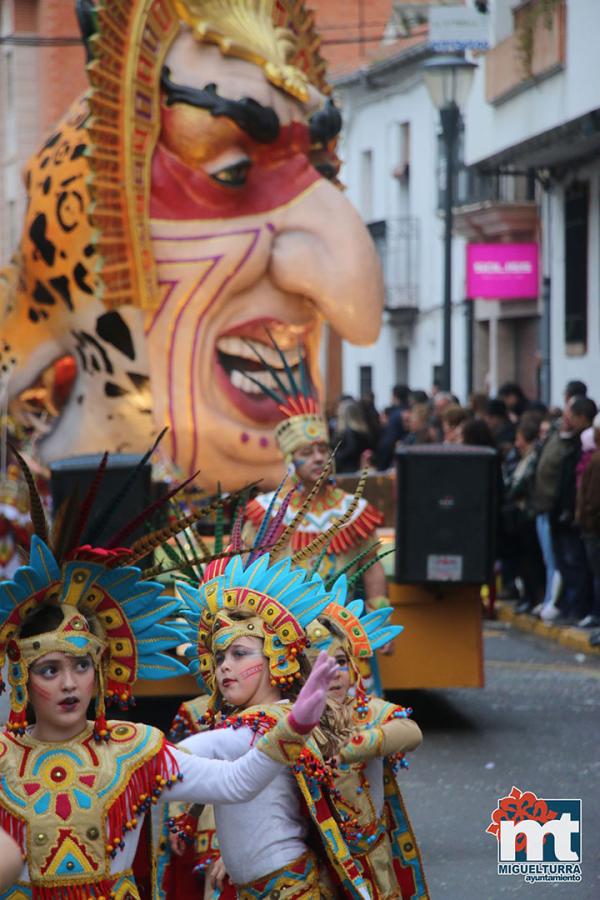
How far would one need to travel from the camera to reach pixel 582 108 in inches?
692

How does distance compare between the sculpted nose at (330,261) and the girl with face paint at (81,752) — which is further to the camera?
the sculpted nose at (330,261)

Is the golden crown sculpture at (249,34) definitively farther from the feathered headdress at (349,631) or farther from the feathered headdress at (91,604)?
the feathered headdress at (91,604)

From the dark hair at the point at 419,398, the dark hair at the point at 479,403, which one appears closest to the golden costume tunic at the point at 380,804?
the dark hair at the point at 479,403

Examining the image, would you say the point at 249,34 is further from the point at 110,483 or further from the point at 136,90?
the point at 110,483

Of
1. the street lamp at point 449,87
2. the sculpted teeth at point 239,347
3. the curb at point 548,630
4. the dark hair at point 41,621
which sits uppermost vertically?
the street lamp at point 449,87

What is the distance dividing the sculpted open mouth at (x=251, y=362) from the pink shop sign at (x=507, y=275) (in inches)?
454

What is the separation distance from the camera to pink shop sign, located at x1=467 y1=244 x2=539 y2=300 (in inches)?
875

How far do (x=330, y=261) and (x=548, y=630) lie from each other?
12.8 feet

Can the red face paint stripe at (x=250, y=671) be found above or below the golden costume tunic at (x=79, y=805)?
above

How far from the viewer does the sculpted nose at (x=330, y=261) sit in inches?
417
